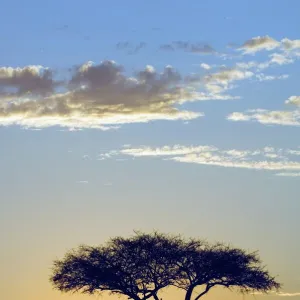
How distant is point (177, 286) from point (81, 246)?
13.7 m

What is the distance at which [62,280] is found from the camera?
10675 centimetres

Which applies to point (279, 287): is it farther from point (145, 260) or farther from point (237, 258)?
point (145, 260)

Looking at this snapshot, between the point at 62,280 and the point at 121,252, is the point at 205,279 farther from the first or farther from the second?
the point at 62,280

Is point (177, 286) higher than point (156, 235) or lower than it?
lower

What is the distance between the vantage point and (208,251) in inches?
4230

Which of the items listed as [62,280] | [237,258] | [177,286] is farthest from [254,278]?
[62,280]

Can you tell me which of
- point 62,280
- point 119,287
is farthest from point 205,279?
point 62,280

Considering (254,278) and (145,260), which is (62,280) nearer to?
(145,260)

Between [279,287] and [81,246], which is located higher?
[81,246]

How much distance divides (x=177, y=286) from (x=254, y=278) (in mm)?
9860

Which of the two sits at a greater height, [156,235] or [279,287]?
[156,235]

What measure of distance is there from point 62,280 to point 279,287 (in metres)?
Answer: 27.5

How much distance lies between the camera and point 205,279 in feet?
346

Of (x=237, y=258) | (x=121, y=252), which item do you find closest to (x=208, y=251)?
(x=237, y=258)
